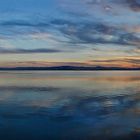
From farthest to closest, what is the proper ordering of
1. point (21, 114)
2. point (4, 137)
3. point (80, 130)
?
point (21, 114) < point (80, 130) < point (4, 137)

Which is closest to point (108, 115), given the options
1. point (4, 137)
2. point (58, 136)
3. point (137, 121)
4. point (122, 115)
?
point (122, 115)

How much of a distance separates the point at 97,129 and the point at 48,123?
5.13ft

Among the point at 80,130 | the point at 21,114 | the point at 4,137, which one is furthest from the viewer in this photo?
the point at 21,114

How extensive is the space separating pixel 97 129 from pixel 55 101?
21.3 feet

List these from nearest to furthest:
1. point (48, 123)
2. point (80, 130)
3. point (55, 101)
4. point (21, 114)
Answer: point (80, 130)
point (48, 123)
point (21, 114)
point (55, 101)

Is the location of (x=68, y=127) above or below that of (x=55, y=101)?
below

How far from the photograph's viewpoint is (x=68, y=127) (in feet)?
36.4

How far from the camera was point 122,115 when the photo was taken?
13.2 meters

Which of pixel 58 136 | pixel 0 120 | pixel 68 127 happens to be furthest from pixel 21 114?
pixel 58 136

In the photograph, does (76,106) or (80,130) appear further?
(76,106)

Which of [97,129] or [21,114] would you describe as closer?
[97,129]

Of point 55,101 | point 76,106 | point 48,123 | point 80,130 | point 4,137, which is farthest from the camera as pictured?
point 55,101

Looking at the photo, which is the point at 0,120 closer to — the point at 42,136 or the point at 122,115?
the point at 42,136

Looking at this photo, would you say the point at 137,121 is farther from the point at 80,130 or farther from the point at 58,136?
the point at 58,136
